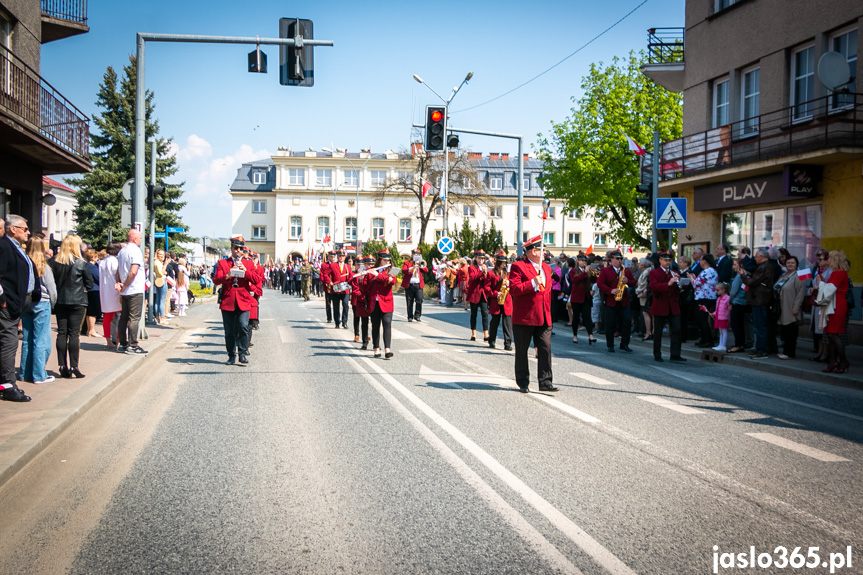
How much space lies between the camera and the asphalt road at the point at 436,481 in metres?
4.05

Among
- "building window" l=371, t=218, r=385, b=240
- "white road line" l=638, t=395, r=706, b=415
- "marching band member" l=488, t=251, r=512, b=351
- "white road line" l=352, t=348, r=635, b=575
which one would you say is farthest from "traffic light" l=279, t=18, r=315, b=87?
"building window" l=371, t=218, r=385, b=240

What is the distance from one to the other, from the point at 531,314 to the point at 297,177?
78108mm

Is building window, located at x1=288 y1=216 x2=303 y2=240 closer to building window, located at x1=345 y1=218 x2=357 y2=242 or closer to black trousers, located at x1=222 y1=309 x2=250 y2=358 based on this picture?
building window, located at x1=345 y1=218 x2=357 y2=242

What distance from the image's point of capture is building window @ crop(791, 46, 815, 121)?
18.4m

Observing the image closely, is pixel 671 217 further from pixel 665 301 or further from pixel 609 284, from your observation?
pixel 665 301

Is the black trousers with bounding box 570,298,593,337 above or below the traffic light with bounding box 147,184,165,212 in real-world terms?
below

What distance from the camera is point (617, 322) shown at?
15094 mm

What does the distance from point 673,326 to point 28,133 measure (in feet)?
42.9

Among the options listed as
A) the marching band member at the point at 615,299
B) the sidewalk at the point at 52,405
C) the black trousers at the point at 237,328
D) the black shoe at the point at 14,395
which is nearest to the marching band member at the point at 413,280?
the marching band member at the point at 615,299

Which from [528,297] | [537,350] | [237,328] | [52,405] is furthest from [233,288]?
[537,350]

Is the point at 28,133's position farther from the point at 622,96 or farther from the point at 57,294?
the point at 622,96

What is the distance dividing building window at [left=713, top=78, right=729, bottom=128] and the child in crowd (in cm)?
970

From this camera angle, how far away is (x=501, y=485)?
527 cm

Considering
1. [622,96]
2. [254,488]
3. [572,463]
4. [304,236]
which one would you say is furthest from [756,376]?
[304,236]
